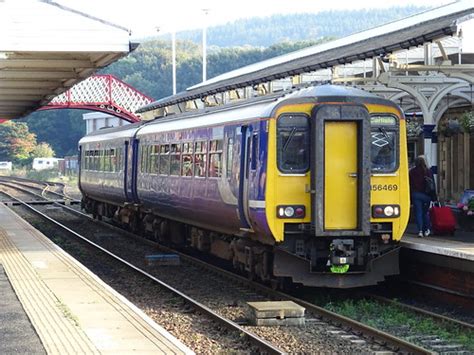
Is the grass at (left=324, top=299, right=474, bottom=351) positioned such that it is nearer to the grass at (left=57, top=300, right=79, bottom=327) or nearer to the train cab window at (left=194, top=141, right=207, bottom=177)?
the grass at (left=57, top=300, right=79, bottom=327)

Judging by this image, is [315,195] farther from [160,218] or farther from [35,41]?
[160,218]

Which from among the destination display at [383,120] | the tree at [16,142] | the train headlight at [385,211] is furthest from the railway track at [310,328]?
the tree at [16,142]

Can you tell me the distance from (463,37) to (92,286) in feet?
23.6

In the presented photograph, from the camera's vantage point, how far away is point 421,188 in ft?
54.0

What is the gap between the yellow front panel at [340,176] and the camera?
14.0 m

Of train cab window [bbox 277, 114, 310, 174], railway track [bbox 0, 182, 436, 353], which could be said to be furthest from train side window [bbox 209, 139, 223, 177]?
train cab window [bbox 277, 114, 310, 174]

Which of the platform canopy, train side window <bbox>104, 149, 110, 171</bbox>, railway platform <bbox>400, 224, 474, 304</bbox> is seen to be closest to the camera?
railway platform <bbox>400, 224, 474, 304</bbox>

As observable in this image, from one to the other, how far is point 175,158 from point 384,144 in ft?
21.0

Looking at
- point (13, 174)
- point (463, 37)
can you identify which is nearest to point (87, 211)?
point (463, 37)

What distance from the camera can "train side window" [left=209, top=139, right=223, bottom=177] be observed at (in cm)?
1650

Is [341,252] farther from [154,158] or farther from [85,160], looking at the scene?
[85,160]

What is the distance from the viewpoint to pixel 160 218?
23016 millimetres

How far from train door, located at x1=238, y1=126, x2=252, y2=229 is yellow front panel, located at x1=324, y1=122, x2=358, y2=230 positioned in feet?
→ 4.24

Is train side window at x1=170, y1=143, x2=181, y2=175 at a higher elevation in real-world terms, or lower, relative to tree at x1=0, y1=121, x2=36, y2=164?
lower
